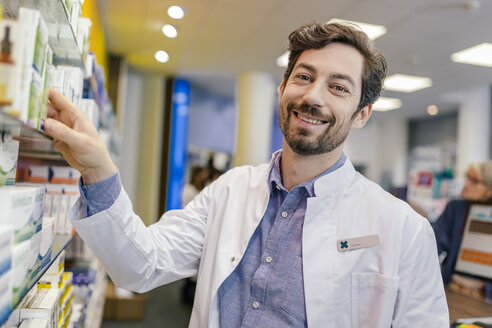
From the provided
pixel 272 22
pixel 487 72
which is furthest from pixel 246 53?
pixel 487 72

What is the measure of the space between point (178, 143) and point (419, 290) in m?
7.02

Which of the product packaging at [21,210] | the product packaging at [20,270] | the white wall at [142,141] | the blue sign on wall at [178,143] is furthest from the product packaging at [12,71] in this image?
the blue sign on wall at [178,143]

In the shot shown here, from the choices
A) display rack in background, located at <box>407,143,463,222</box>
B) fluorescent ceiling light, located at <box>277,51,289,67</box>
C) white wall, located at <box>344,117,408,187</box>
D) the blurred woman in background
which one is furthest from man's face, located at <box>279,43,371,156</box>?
white wall, located at <box>344,117,408,187</box>

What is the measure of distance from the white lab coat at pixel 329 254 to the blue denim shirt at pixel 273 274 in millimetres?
34

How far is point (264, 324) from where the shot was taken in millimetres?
1303

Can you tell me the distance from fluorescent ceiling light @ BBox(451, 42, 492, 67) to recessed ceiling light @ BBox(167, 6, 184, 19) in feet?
12.2

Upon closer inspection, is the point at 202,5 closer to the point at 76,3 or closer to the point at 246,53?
the point at 246,53

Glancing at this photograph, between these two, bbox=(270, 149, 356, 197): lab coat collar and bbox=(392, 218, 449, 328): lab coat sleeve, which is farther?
bbox=(270, 149, 356, 197): lab coat collar

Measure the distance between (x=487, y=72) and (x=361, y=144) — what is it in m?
5.67

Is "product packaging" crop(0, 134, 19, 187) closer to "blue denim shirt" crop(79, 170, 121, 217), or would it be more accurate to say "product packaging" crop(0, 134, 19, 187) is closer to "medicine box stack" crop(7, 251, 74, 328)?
"blue denim shirt" crop(79, 170, 121, 217)

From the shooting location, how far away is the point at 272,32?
5.29 metres

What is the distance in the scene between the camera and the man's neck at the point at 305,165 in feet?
4.81

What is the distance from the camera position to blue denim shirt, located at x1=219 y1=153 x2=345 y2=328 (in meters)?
1.31

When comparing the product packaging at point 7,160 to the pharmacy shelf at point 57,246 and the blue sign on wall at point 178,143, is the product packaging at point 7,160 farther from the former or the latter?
the blue sign on wall at point 178,143
